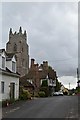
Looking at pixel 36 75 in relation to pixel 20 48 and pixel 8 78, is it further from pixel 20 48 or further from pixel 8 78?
pixel 8 78

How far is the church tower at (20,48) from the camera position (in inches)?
3962

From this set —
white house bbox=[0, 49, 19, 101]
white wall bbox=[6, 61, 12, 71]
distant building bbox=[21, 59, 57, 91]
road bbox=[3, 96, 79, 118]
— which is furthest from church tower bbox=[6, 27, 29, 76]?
road bbox=[3, 96, 79, 118]

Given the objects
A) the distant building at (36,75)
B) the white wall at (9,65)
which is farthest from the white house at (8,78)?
the distant building at (36,75)

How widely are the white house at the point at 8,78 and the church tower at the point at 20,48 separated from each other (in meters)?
56.3

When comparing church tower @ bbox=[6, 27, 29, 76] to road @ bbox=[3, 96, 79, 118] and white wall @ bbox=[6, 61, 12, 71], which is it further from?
road @ bbox=[3, 96, 79, 118]

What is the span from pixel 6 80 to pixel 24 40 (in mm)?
69495

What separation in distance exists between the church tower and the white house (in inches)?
2216

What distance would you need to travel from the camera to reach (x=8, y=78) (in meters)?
38.8

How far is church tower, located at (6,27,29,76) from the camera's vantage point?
101 metres

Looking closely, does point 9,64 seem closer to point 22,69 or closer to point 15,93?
point 15,93

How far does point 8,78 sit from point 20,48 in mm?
64556

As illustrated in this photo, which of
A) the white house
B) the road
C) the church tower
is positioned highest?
the church tower

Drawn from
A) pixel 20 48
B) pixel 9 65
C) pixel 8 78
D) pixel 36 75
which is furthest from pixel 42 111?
pixel 20 48

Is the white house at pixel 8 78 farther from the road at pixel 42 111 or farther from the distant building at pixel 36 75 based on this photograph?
the distant building at pixel 36 75
